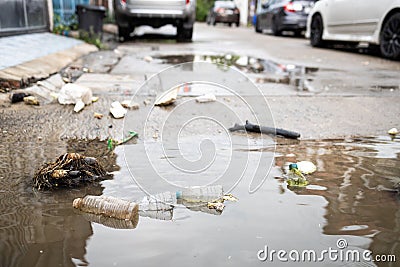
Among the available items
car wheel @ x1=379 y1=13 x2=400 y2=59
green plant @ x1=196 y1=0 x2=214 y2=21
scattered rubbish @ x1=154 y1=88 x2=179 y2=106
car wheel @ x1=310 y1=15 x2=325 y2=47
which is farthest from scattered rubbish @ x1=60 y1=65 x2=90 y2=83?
green plant @ x1=196 y1=0 x2=214 y2=21

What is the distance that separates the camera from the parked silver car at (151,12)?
382 inches

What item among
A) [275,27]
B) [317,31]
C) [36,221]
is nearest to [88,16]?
[317,31]

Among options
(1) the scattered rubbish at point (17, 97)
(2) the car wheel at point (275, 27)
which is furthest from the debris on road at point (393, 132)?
(2) the car wheel at point (275, 27)

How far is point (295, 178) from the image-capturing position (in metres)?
2.24

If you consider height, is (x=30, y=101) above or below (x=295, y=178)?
above

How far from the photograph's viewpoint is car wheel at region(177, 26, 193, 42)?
10.9m

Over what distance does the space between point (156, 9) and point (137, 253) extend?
902 cm

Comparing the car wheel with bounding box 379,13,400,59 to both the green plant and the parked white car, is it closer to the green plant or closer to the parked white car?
the parked white car

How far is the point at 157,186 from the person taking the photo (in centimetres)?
212

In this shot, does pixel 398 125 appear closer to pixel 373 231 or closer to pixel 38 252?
pixel 373 231

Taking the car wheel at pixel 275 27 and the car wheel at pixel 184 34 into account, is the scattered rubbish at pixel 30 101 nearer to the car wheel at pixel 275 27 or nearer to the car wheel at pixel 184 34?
the car wheel at pixel 184 34

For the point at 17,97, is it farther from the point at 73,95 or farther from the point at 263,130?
the point at 263,130

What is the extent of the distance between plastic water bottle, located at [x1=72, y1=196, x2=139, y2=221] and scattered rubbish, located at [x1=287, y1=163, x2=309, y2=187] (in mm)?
882

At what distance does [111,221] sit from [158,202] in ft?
0.82
